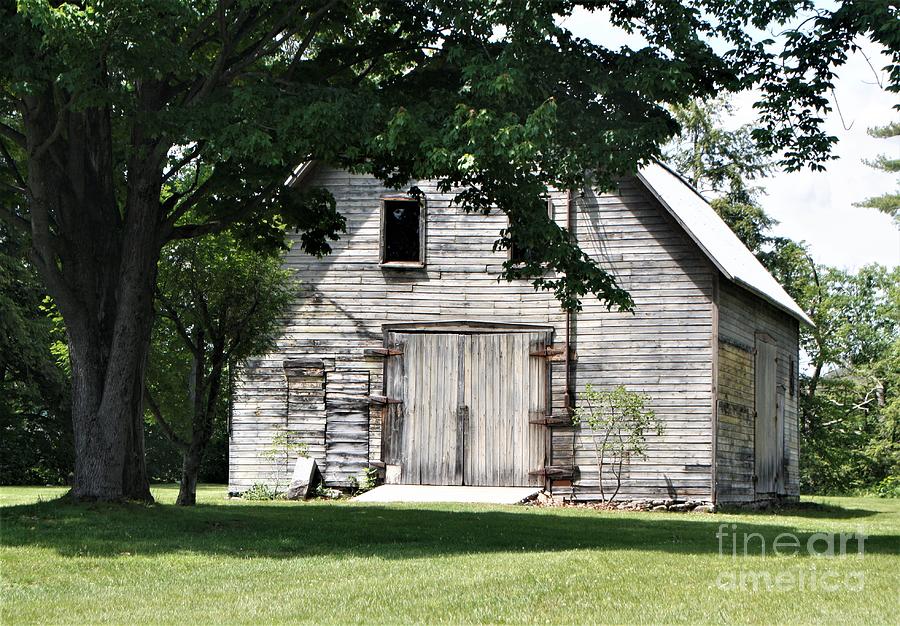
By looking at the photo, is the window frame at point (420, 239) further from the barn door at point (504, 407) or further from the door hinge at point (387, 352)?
the barn door at point (504, 407)

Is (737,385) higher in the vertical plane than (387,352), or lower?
lower

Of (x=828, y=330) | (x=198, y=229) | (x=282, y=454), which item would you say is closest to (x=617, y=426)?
(x=282, y=454)

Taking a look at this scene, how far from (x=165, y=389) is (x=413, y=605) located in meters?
20.5

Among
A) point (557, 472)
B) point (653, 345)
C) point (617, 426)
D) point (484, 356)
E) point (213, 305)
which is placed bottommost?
point (557, 472)

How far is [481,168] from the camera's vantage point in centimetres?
1315

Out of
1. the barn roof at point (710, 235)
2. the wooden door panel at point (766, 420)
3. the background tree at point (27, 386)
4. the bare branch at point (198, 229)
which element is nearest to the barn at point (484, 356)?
the barn roof at point (710, 235)

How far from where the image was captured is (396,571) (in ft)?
35.1

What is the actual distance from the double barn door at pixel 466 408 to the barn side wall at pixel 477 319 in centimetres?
35

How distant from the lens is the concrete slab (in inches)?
845

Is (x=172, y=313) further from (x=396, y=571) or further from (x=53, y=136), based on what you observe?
(x=396, y=571)

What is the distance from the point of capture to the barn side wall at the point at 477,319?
883 inches

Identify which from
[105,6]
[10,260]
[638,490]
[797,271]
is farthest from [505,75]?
[797,271]

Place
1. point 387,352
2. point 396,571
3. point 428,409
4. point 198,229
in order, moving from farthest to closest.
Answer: point 387,352 < point 428,409 < point 198,229 < point 396,571

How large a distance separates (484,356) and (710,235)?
19.5 feet
